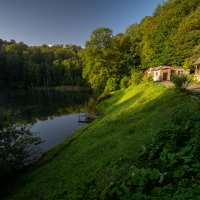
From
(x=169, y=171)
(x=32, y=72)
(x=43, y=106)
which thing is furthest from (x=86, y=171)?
(x=32, y=72)

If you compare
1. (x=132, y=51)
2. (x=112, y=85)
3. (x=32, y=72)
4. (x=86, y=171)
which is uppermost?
(x=132, y=51)

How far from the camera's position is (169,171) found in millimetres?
5742

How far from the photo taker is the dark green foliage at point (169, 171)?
188 inches

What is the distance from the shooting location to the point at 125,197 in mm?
4973

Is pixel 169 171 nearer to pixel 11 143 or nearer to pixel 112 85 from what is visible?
pixel 11 143

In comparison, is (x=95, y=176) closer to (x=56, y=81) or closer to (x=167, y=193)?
(x=167, y=193)

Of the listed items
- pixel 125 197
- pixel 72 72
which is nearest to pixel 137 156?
pixel 125 197

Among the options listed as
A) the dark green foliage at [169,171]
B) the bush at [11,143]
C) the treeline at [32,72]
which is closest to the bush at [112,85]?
the bush at [11,143]

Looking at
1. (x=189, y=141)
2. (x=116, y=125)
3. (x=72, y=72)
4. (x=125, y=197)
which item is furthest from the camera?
(x=72, y=72)

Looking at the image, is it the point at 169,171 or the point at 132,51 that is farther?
the point at 132,51

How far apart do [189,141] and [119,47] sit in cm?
4511

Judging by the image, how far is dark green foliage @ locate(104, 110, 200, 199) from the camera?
477cm

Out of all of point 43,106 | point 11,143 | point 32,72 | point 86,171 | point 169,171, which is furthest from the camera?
point 32,72

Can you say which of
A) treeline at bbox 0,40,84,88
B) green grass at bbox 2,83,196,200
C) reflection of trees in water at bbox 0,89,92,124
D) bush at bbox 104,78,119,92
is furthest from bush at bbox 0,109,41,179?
treeline at bbox 0,40,84,88
